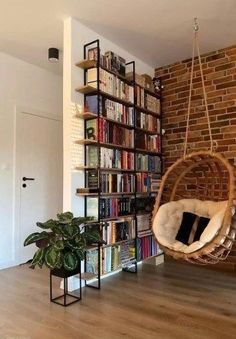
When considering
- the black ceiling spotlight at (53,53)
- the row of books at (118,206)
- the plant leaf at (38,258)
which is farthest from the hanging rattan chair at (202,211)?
the black ceiling spotlight at (53,53)

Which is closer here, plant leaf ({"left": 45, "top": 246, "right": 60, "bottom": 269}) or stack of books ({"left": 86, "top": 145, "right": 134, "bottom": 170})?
plant leaf ({"left": 45, "top": 246, "right": 60, "bottom": 269})

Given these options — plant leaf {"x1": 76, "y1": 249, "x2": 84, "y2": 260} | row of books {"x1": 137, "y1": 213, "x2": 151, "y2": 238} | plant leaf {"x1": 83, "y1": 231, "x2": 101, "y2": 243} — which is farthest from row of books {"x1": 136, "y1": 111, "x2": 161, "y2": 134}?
plant leaf {"x1": 76, "y1": 249, "x2": 84, "y2": 260}

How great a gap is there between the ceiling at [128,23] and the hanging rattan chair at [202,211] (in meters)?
0.20

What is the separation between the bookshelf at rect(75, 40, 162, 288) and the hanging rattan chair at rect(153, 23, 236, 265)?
499 millimetres

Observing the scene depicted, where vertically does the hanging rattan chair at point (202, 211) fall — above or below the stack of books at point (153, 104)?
below

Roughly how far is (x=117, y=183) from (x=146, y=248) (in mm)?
915

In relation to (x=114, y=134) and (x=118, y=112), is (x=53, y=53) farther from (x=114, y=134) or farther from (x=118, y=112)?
(x=114, y=134)

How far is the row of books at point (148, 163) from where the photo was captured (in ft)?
11.4

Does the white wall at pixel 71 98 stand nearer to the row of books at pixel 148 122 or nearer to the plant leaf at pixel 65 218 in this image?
the plant leaf at pixel 65 218

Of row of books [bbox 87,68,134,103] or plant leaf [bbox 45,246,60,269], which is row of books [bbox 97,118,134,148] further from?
plant leaf [bbox 45,246,60,269]

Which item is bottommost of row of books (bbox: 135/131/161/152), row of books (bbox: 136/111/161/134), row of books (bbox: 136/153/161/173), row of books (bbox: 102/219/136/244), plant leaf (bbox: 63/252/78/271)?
plant leaf (bbox: 63/252/78/271)

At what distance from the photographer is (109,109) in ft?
9.86

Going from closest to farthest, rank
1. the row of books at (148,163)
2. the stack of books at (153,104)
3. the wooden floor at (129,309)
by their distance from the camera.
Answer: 1. the wooden floor at (129,309)
2. the row of books at (148,163)
3. the stack of books at (153,104)

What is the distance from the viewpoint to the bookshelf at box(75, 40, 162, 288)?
2.84m
